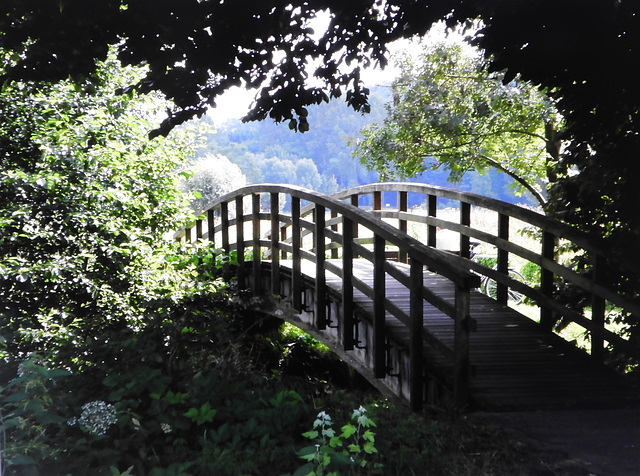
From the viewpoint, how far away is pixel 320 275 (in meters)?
6.65

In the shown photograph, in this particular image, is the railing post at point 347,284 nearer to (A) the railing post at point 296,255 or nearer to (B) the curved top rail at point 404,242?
(B) the curved top rail at point 404,242

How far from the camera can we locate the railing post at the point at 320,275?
650cm

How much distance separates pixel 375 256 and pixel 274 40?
6.39 feet

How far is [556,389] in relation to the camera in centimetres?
447

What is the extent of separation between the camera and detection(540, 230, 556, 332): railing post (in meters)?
5.73

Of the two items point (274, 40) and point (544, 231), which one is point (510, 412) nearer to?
point (544, 231)

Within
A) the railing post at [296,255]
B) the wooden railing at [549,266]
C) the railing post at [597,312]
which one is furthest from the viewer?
the railing post at [296,255]

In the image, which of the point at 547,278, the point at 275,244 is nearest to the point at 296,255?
the point at 275,244

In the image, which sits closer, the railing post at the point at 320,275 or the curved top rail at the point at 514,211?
the curved top rail at the point at 514,211

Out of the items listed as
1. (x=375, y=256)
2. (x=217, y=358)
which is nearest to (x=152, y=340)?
(x=217, y=358)

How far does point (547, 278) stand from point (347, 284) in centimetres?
174

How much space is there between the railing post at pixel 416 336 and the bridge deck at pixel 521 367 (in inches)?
4.3

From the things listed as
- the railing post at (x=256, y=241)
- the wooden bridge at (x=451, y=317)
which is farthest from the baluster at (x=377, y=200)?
the railing post at (x=256, y=241)

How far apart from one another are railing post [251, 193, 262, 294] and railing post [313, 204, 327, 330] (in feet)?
6.05
